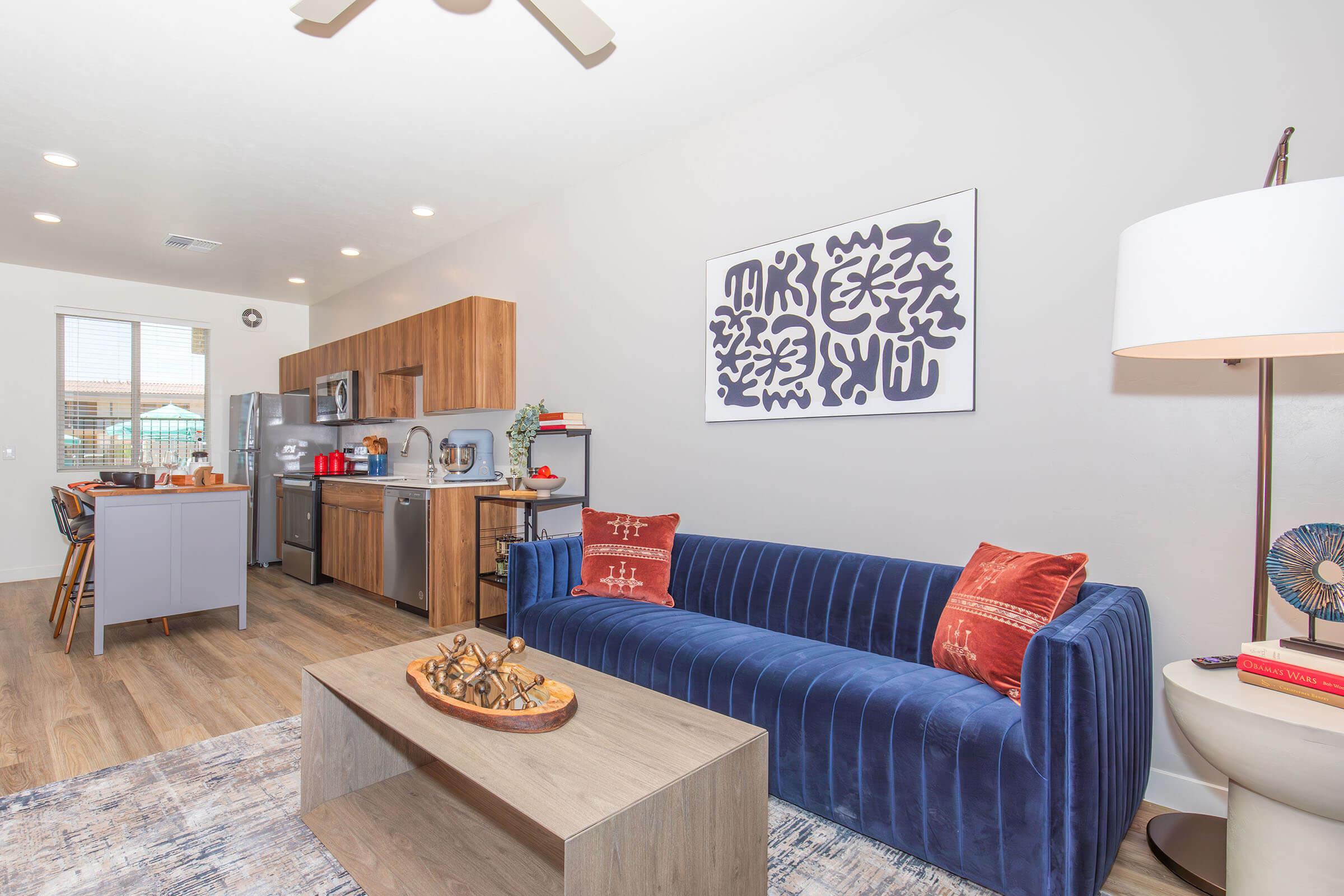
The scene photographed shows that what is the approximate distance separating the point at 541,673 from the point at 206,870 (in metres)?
0.96

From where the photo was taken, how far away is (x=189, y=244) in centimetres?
504

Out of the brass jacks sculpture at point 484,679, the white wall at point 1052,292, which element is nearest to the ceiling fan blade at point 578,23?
the white wall at point 1052,292

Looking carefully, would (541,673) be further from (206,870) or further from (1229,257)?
(1229,257)

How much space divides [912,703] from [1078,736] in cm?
38

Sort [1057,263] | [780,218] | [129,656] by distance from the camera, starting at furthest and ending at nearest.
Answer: [129,656]
[780,218]
[1057,263]

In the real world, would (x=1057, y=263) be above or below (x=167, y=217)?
below

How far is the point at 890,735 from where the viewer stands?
173 centimetres

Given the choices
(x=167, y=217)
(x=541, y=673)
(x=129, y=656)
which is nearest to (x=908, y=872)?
(x=541, y=673)

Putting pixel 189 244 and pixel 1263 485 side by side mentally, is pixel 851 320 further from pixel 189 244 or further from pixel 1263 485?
pixel 189 244

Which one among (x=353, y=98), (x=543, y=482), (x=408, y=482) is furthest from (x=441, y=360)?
(x=353, y=98)

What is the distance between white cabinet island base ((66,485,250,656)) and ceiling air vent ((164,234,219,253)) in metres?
2.02

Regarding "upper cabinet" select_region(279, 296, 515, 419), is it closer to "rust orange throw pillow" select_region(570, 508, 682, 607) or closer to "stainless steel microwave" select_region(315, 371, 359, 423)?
"stainless steel microwave" select_region(315, 371, 359, 423)

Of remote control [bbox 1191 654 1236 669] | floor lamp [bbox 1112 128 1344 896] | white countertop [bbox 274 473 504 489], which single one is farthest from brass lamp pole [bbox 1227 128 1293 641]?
white countertop [bbox 274 473 504 489]

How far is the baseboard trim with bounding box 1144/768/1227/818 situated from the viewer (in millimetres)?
1936
